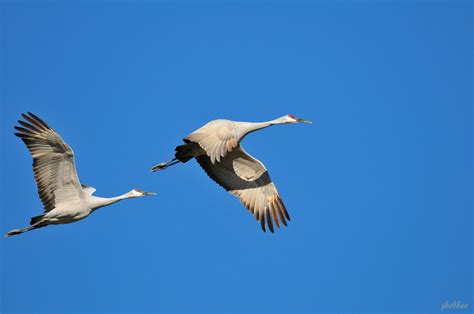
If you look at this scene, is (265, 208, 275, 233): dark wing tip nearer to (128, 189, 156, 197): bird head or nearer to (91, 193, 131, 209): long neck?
(128, 189, 156, 197): bird head

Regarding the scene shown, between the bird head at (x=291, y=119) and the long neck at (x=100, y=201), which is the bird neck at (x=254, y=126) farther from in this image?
the long neck at (x=100, y=201)

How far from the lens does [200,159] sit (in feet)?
70.5

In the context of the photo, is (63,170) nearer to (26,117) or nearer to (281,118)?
(26,117)

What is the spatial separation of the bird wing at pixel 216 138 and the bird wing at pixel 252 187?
1644 millimetres

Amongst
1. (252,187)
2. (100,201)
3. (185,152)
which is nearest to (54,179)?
(100,201)

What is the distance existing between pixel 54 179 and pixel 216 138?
3.18 meters

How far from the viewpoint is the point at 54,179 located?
751 inches

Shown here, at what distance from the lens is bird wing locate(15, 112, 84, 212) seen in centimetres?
1880

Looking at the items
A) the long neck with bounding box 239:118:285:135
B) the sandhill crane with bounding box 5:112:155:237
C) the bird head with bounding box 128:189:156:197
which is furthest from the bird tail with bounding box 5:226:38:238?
the long neck with bounding box 239:118:285:135

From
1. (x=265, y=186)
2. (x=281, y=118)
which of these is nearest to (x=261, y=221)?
(x=265, y=186)

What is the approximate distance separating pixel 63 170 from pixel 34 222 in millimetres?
1192

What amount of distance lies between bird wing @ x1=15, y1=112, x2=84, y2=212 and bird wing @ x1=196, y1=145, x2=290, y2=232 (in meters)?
3.41

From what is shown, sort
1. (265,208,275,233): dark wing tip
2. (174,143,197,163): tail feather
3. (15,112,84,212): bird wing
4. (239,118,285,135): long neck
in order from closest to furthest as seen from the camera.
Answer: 1. (15,112,84,212): bird wing
2. (239,118,285,135): long neck
3. (174,143,197,163): tail feather
4. (265,208,275,233): dark wing tip

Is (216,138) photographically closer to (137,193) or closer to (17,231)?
(137,193)
